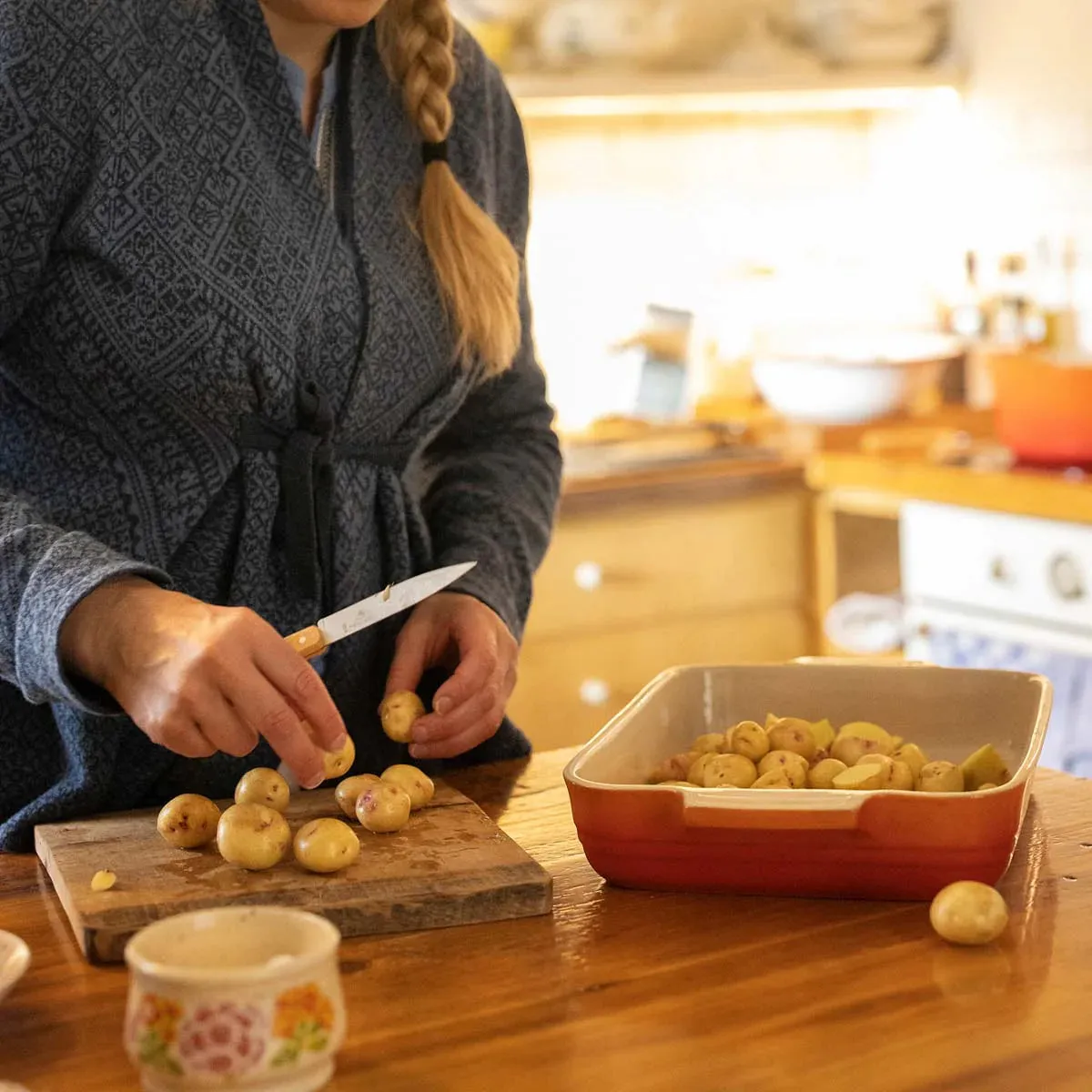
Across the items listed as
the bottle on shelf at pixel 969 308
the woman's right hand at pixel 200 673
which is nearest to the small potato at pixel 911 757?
the woman's right hand at pixel 200 673

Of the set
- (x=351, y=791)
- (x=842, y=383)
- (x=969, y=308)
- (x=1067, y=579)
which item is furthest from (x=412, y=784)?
(x=969, y=308)

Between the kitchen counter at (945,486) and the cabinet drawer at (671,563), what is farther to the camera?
the cabinet drawer at (671,563)

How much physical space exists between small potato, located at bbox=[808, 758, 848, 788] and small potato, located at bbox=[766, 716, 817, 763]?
0.03 m

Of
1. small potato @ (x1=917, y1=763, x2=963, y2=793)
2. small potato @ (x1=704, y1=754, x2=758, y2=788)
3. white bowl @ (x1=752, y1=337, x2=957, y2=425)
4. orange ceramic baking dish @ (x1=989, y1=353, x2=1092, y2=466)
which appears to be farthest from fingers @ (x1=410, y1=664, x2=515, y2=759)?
white bowl @ (x1=752, y1=337, x2=957, y2=425)

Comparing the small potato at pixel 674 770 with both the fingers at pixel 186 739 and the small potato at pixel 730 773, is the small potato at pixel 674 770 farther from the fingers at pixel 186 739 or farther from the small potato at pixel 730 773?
the fingers at pixel 186 739

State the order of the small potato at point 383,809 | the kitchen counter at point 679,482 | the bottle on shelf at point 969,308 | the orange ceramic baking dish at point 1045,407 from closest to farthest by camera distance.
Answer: the small potato at point 383,809
the orange ceramic baking dish at point 1045,407
the kitchen counter at point 679,482
the bottle on shelf at point 969,308

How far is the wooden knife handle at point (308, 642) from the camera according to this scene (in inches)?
40.3

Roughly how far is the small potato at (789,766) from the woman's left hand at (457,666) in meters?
0.25

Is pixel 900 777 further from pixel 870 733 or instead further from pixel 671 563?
pixel 671 563

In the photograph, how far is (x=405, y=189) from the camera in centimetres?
127

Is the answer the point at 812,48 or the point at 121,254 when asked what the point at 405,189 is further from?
the point at 812,48

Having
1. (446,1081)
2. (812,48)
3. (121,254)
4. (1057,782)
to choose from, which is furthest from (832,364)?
(446,1081)

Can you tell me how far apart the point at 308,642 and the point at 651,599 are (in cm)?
174

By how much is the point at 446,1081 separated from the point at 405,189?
0.76m
